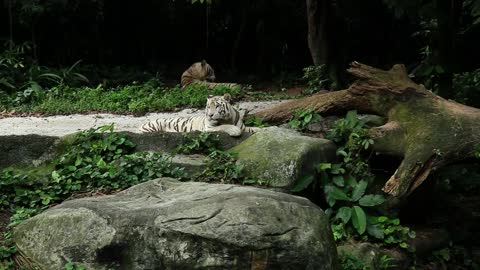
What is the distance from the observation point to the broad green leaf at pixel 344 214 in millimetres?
6637

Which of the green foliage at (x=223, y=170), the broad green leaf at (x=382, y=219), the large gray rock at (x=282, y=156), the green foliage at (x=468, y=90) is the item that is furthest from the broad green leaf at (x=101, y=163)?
the green foliage at (x=468, y=90)

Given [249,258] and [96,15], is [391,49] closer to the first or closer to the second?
[96,15]

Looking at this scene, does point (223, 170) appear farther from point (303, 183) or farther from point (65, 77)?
point (65, 77)

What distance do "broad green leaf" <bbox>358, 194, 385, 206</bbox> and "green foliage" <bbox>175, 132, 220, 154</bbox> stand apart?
180 centimetres

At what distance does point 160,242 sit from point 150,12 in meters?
16.5

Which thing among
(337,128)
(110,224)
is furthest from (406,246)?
(110,224)

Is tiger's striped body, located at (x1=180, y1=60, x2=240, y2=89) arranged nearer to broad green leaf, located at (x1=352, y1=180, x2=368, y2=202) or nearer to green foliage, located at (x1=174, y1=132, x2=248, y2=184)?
green foliage, located at (x1=174, y1=132, x2=248, y2=184)

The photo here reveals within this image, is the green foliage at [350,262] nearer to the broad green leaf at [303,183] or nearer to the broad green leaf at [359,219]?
the broad green leaf at [359,219]

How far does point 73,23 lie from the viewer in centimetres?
1878

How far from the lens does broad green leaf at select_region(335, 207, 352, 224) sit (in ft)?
21.8

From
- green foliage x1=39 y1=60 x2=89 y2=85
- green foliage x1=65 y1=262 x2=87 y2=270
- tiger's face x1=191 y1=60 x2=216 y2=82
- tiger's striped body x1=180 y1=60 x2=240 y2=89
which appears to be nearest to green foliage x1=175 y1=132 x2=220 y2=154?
green foliage x1=65 y1=262 x2=87 y2=270

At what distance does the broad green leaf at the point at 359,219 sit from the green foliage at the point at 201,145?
1773 mm

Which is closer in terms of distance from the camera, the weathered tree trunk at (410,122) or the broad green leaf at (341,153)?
the weathered tree trunk at (410,122)

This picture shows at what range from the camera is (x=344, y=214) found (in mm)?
6680
